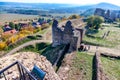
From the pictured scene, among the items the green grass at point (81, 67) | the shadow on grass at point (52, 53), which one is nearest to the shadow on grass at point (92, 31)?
the shadow on grass at point (52, 53)

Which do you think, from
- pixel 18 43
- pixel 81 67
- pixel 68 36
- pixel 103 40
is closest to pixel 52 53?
pixel 68 36

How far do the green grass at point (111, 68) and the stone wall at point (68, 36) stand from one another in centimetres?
620

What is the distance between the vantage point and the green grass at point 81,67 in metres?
25.7

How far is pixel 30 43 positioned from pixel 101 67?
2292cm

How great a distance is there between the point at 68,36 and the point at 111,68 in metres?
12.4

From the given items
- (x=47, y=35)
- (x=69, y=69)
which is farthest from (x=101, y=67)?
(x=47, y=35)

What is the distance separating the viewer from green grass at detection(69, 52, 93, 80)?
84.3 feet

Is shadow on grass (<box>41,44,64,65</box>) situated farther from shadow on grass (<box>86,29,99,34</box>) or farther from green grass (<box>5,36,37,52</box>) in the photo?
shadow on grass (<box>86,29,99,34</box>)

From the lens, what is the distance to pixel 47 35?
171 ft

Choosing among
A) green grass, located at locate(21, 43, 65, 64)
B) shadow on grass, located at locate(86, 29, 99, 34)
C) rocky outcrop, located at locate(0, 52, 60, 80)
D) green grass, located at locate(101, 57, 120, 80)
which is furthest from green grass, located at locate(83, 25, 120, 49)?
rocky outcrop, located at locate(0, 52, 60, 80)

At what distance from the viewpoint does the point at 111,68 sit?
1116 inches

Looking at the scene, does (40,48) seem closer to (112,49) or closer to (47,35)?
(47,35)

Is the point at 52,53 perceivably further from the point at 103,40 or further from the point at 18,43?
the point at 103,40

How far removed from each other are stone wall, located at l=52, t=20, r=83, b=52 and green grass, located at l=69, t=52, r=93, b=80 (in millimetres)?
2845
